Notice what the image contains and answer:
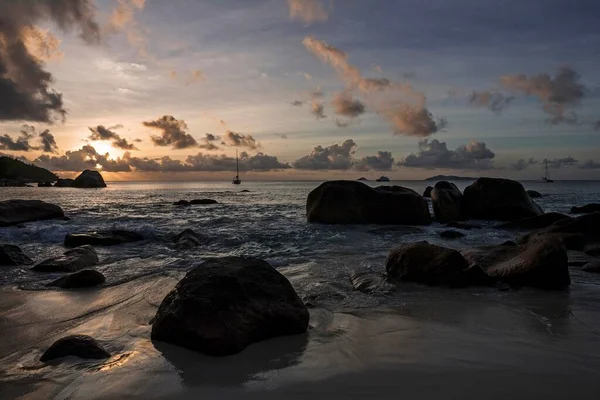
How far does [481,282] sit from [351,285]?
2.09 m

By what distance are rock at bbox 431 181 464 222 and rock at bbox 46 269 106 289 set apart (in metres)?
14.7

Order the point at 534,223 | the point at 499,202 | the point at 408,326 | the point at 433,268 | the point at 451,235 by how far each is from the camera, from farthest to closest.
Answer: the point at 499,202, the point at 534,223, the point at 451,235, the point at 433,268, the point at 408,326

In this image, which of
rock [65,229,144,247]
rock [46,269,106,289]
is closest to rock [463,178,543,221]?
rock [65,229,144,247]

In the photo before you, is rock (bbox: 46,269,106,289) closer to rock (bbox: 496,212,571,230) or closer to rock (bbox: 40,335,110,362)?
rock (bbox: 40,335,110,362)

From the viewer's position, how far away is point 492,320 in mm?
4734

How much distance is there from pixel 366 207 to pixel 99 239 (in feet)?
33.3

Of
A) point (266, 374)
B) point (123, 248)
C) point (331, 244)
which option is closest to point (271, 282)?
point (266, 374)

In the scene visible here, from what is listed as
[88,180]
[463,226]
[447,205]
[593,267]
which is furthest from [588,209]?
[88,180]

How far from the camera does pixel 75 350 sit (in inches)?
149

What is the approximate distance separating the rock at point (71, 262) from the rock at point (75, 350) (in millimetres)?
4836

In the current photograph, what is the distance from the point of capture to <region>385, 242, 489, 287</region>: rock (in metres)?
6.50

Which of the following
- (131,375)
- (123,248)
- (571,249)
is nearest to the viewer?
(131,375)

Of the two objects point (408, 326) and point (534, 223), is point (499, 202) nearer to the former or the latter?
point (534, 223)

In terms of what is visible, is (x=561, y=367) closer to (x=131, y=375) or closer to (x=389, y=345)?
(x=389, y=345)
